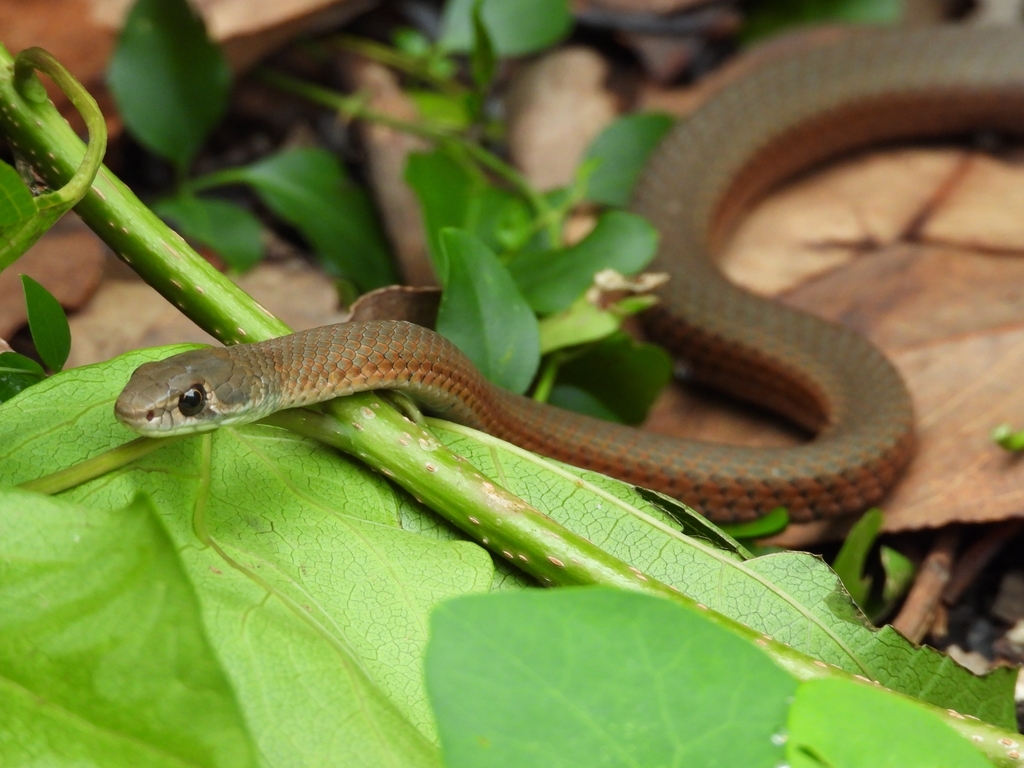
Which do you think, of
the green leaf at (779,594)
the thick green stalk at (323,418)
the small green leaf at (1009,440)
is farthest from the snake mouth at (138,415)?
the small green leaf at (1009,440)

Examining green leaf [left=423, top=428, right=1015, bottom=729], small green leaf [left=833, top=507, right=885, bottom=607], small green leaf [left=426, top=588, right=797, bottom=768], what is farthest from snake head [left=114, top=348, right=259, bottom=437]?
small green leaf [left=833, top=507, right=885, bottom=607]

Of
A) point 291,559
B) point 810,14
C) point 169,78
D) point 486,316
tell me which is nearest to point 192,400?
point 291,559

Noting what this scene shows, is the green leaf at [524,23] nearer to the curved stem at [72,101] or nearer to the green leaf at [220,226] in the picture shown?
the green leaf at [220,226]

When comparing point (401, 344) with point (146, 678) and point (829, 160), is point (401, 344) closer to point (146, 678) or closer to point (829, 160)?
point (146, 678)

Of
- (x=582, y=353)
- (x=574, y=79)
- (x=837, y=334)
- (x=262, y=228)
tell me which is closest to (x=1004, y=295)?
(x=837, y=334)

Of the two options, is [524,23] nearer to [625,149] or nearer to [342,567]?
[625,149]

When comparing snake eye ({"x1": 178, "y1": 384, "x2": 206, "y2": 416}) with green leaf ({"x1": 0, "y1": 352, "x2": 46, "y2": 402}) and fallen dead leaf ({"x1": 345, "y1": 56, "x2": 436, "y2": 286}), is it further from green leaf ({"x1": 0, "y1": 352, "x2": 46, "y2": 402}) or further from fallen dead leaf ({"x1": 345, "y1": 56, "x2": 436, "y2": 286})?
fallen dead leaf ({"x1": 345, "y1": 56, "x2": 436, "y2": 286})

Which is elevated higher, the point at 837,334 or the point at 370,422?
the point at 370,422
